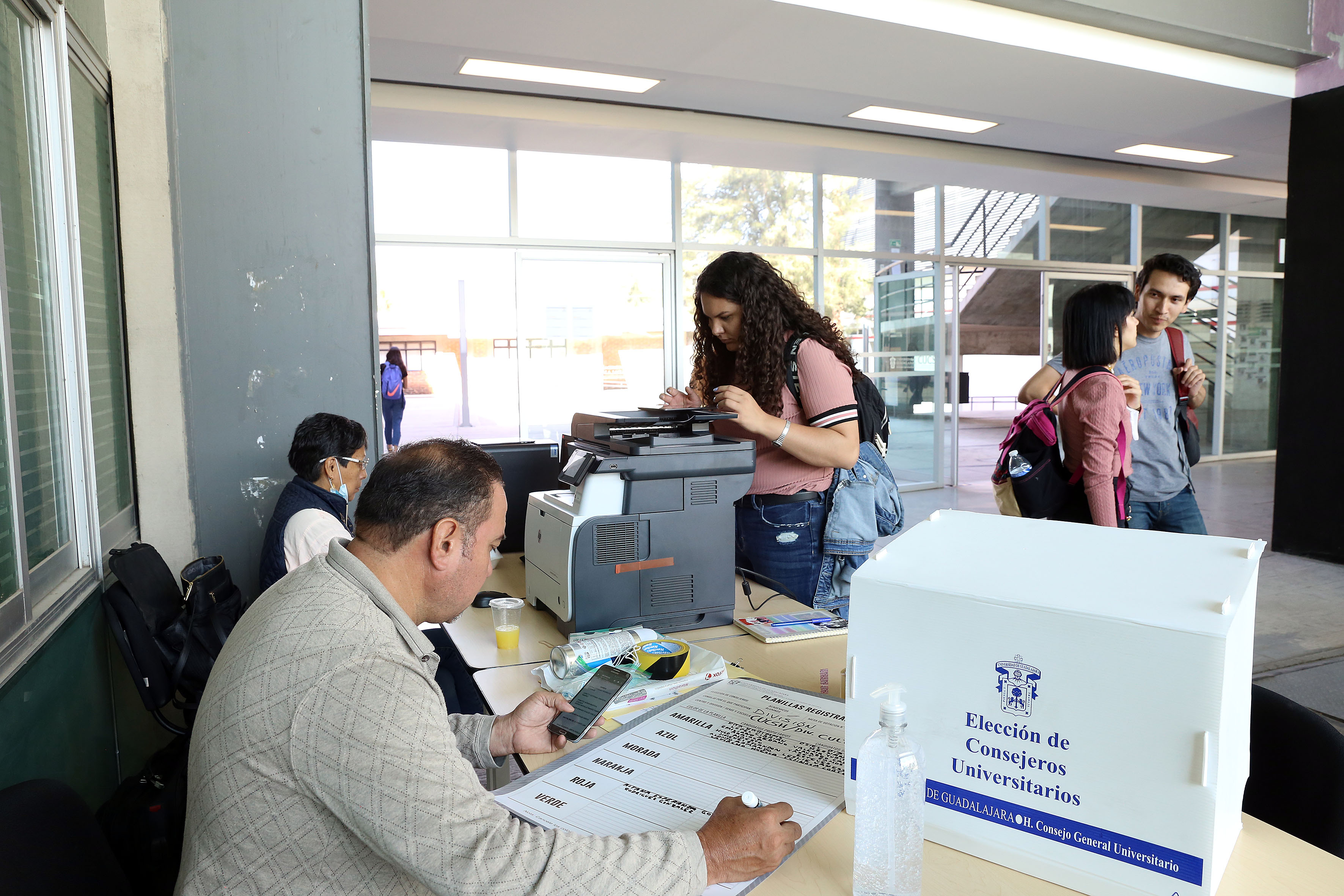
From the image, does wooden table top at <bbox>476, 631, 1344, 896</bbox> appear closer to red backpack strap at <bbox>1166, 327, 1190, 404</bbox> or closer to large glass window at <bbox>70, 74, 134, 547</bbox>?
large glass window at <bbox>70, 74, 134, 547</bbox>

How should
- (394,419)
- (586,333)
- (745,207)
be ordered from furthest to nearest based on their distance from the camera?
(745,207) < (586,333) < (394,419)

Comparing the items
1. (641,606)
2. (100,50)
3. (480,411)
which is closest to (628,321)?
(480,411)

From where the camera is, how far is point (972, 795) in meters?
1.00

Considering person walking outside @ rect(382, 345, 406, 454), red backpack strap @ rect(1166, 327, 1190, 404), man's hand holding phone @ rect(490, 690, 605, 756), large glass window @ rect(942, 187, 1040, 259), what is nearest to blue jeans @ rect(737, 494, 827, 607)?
man's hand holding phone @ rect(490, 690, 605, 756)

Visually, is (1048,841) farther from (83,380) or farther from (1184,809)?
(83,380)

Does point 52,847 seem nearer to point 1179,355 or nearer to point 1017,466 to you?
point 1017,466

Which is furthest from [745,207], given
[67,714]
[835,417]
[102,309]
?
A: [67,714]

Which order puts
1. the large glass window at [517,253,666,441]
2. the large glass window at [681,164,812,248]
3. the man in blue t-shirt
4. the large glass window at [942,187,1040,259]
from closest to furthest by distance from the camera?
the man in blue t-shirt
the large glass window at [517,253,666,441]
the large glass window at [681,164,812,248]
the large glass window at [942,187,1040,259]

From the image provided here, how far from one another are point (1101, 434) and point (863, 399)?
2.19 ft

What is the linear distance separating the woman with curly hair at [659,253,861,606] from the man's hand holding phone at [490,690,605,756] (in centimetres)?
96

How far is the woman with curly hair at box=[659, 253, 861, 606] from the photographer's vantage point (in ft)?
7.06

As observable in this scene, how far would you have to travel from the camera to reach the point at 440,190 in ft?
19.5

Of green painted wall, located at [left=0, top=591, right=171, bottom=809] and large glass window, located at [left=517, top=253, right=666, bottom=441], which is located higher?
large glass window, located at [left=517, top=253, right=666, bottom=441]

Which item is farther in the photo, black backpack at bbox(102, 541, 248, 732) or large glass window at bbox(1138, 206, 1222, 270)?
large glass window at bbox(1138, 206, 1222, 270)
